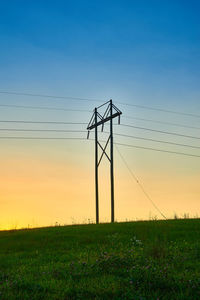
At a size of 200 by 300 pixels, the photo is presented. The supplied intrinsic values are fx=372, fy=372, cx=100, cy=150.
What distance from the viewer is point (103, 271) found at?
10406 mm

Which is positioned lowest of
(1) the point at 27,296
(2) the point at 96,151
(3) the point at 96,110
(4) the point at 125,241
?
(1) the point at 27,296

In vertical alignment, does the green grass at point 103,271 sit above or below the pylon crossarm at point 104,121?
below

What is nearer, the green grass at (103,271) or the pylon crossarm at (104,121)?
the green grass at (103,271)

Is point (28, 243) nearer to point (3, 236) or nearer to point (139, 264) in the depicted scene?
point (3, 236)

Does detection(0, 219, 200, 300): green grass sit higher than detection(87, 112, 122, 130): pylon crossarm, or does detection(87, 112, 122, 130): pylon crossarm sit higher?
detection(87, 112, 122, 130): pylon crossarm

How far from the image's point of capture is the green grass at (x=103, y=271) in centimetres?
858

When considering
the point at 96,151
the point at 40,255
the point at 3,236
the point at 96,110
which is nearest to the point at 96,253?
the point at 40,255

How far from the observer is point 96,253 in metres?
13.2

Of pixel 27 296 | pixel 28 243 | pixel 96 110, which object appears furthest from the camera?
pixel 96 110

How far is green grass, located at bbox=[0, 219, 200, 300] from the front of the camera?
858cm

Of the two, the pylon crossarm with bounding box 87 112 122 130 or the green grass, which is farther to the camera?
the pylon crossarm with bounding box 87 112 122 130

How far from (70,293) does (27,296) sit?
3.20 feet

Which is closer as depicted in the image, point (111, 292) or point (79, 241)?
point (111, 292)

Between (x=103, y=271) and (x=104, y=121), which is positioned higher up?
(x=104, y=121)
